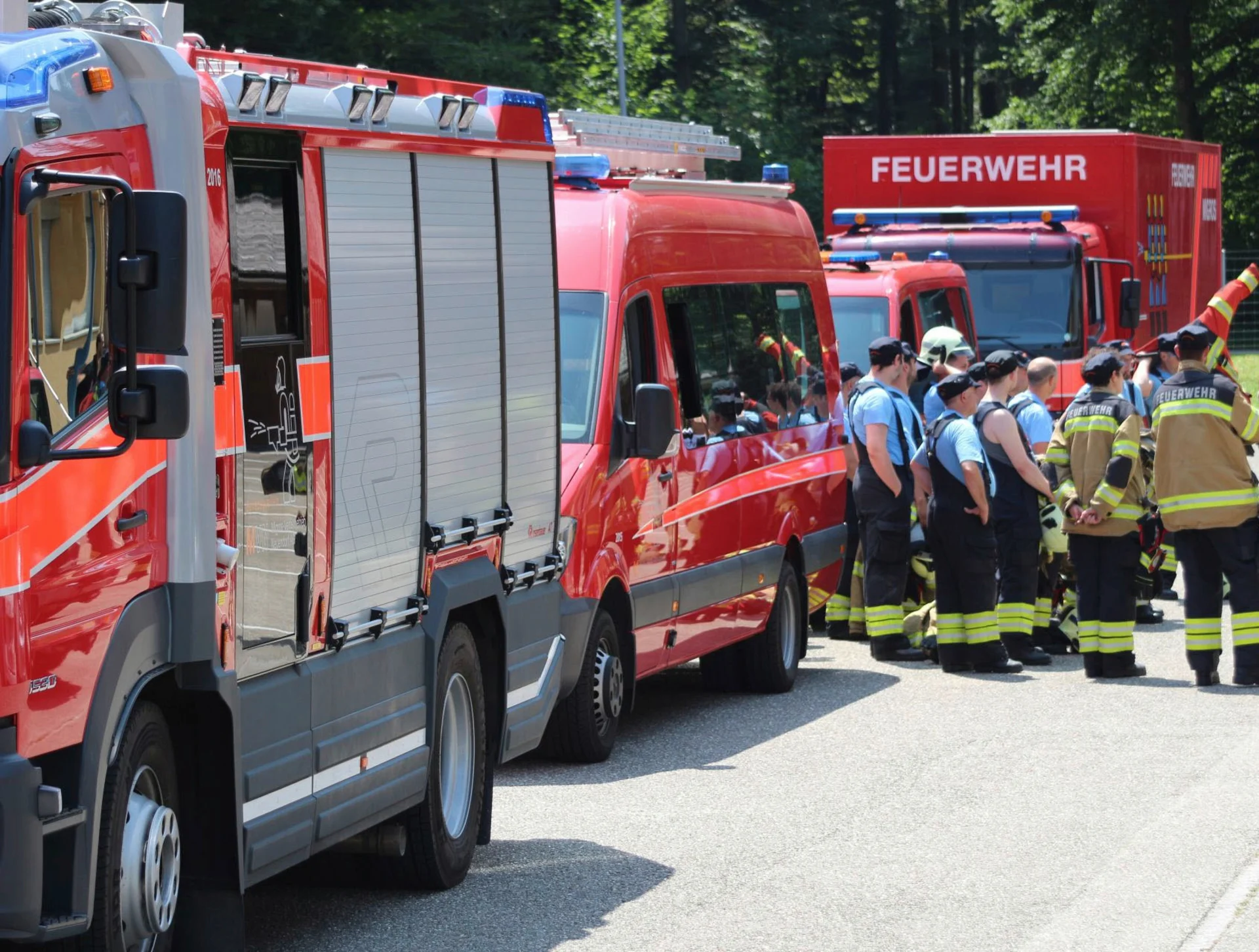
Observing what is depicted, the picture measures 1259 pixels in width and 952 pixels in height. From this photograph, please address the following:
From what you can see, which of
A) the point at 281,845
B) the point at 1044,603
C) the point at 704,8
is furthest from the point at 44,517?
the point at 704,8

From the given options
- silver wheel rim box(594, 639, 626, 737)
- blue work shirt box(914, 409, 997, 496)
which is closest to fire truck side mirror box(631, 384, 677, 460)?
silver wheel rim box(594, 639, 626, 737)

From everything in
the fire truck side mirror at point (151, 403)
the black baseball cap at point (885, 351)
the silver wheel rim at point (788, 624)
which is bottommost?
the silver wheel rim at point (788, 624)

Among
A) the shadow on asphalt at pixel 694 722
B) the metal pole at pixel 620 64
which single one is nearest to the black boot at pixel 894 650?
the shadow on asphalt at pixel 694 722

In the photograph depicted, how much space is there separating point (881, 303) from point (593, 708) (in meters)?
6.67

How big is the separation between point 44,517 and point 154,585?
0.64 meters

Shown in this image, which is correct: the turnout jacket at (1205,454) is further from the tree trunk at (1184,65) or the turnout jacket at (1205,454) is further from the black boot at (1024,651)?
the tree trunk at (1184,65)

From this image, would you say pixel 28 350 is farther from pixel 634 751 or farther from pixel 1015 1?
pixel 1015 1

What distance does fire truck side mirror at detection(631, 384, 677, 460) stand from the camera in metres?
9.76

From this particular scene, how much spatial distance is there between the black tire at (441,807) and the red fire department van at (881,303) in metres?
7.90

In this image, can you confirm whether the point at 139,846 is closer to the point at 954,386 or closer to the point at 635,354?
the point at 635,354

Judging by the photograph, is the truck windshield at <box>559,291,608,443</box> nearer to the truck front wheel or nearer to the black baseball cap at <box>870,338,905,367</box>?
the black baseball cap at <box>870,338,905,367</box>

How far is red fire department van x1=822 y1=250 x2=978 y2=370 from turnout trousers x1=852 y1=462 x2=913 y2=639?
8.32 ft

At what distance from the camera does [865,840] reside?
821cm

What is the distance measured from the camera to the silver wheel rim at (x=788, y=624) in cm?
1217
